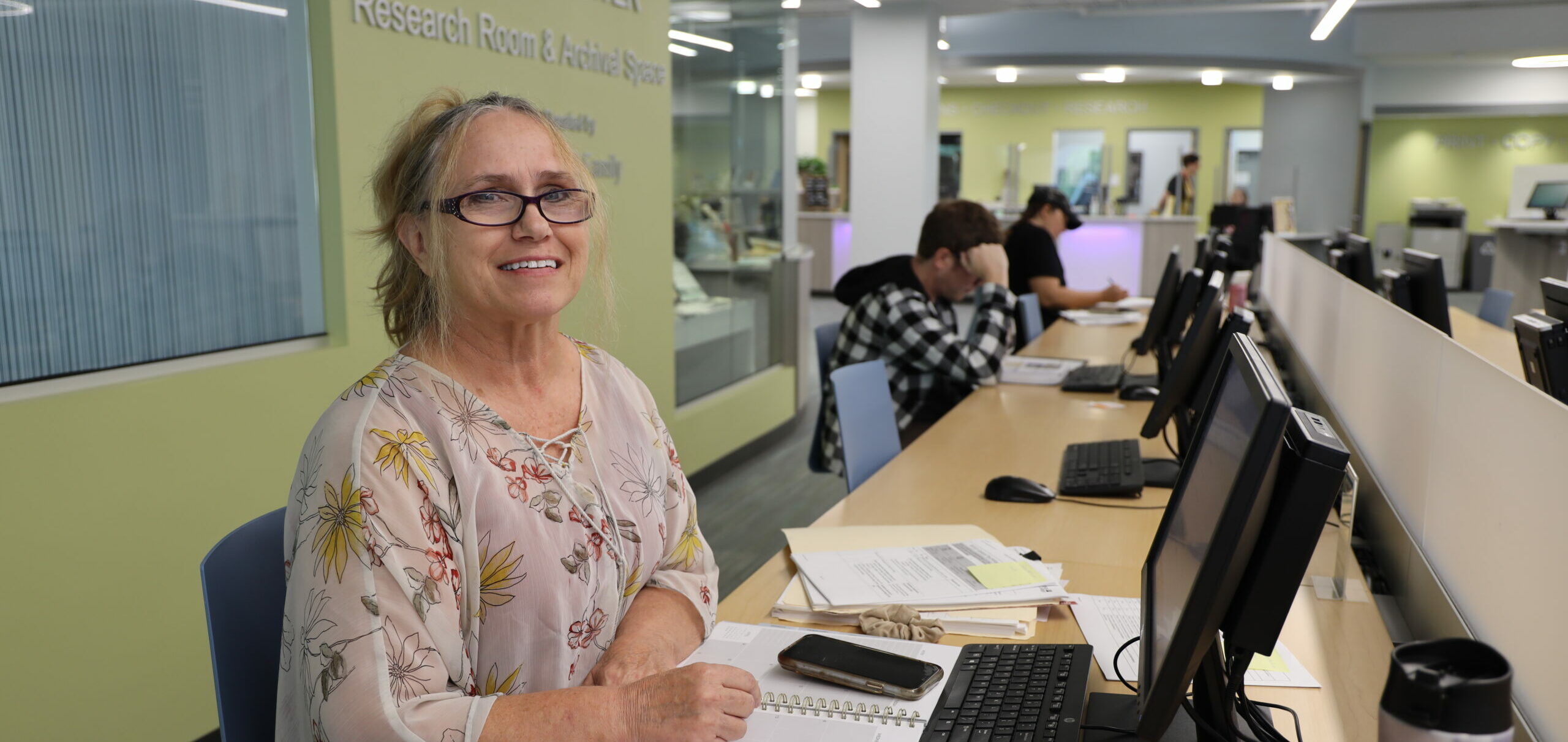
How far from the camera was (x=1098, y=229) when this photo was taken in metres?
12.6

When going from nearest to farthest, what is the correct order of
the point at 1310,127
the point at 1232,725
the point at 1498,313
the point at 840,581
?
1. the point at 1232,725
2. the point at 840,581
3. the point at 1498,313
4. the point at 1310,127

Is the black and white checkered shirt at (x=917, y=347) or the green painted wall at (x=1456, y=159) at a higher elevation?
the green painted wall at (x=1456, y=159)

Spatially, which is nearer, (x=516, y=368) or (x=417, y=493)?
(x=417, y=493)

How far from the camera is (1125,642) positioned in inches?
61.1

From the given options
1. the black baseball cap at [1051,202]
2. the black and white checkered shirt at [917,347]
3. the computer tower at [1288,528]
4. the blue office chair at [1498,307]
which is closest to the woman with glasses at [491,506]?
the computer tower at [1288,528]

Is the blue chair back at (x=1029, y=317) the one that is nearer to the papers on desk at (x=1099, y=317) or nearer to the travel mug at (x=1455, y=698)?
the papers on desk at (x=1099, y=317)

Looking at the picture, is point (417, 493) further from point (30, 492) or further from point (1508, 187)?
point (1508, 187)

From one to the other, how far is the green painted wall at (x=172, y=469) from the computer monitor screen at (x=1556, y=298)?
1.66 m

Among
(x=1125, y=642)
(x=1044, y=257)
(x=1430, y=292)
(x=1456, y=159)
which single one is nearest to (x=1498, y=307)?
(x=1044, y=257)

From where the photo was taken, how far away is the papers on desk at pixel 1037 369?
3.86m

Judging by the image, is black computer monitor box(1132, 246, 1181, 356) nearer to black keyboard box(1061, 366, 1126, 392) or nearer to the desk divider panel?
black keyboard box(1061, 366, 1126, 392)

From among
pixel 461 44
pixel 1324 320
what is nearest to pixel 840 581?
pixel 1324 320

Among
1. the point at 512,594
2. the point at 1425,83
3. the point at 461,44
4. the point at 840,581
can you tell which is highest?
the point at 1425,83

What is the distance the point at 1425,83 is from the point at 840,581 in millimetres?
16444
